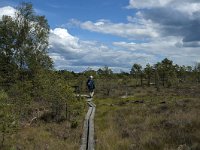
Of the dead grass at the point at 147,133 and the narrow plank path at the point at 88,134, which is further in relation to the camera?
the narrow plank path at the point at 88,134

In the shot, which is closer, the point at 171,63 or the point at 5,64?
the point at 5,64

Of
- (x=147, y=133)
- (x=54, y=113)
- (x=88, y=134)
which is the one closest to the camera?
(x=147, y=133)

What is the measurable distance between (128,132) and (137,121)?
4.61 metres

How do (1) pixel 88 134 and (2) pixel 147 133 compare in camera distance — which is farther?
(1) pixel 88 134

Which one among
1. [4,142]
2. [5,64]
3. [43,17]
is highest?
[43,17]

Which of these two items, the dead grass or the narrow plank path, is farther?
the narrow plank path

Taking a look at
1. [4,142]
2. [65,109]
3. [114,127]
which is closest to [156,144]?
[114,127]

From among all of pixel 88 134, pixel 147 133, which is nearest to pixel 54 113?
pixel 88 134

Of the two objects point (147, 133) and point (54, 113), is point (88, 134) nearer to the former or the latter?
point (147, 133)

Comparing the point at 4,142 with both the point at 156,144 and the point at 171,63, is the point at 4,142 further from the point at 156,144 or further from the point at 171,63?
the point at 171,63

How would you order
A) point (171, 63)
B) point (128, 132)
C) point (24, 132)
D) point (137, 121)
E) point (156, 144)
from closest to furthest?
point (156, 144), point (128, 132), point (24, 132), point (137, 121), point (171, 63)

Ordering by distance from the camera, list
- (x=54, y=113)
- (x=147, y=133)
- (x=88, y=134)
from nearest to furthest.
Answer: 1. (x=147, y=133)
2. (x=88, y=134)
3. (x=54, y=113)

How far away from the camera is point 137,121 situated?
2427 centimetres

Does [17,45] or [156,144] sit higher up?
[17,45]
